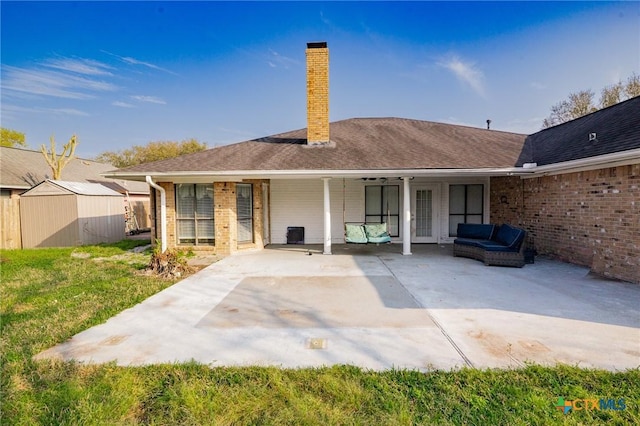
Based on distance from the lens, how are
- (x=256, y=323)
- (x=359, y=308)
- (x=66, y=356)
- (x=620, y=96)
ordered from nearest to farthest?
(x=66, y=356), (x=256, y=323), (x=359, y=308), (x=620, y=96)

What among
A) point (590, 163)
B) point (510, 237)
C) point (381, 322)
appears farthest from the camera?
point (510, 237)

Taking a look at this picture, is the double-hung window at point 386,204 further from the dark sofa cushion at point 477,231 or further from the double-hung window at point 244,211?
the double-hung window at point 244,211

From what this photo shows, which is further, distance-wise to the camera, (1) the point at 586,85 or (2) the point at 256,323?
(1) the point at 586,85

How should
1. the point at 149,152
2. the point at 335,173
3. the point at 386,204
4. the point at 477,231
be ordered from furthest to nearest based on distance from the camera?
the point at 149,152, the point at 386,204, the point at 477,231, the point at 335,173

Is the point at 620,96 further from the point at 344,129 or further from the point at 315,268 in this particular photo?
the point at 315,268

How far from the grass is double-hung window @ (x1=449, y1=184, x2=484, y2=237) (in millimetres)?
8464

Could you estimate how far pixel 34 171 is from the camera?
15.3 metres

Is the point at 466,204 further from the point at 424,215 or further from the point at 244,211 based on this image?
the point at 244,211

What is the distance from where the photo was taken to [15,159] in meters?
15.2

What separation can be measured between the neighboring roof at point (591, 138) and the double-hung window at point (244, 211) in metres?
8.16

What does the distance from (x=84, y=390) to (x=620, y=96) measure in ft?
99.9

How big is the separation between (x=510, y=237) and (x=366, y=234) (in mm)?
3706

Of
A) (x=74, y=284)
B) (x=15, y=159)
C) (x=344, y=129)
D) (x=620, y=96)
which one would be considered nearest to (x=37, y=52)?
(x=15, y=159)

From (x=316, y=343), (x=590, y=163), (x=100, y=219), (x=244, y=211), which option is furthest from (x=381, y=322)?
(x=100, y=219)
